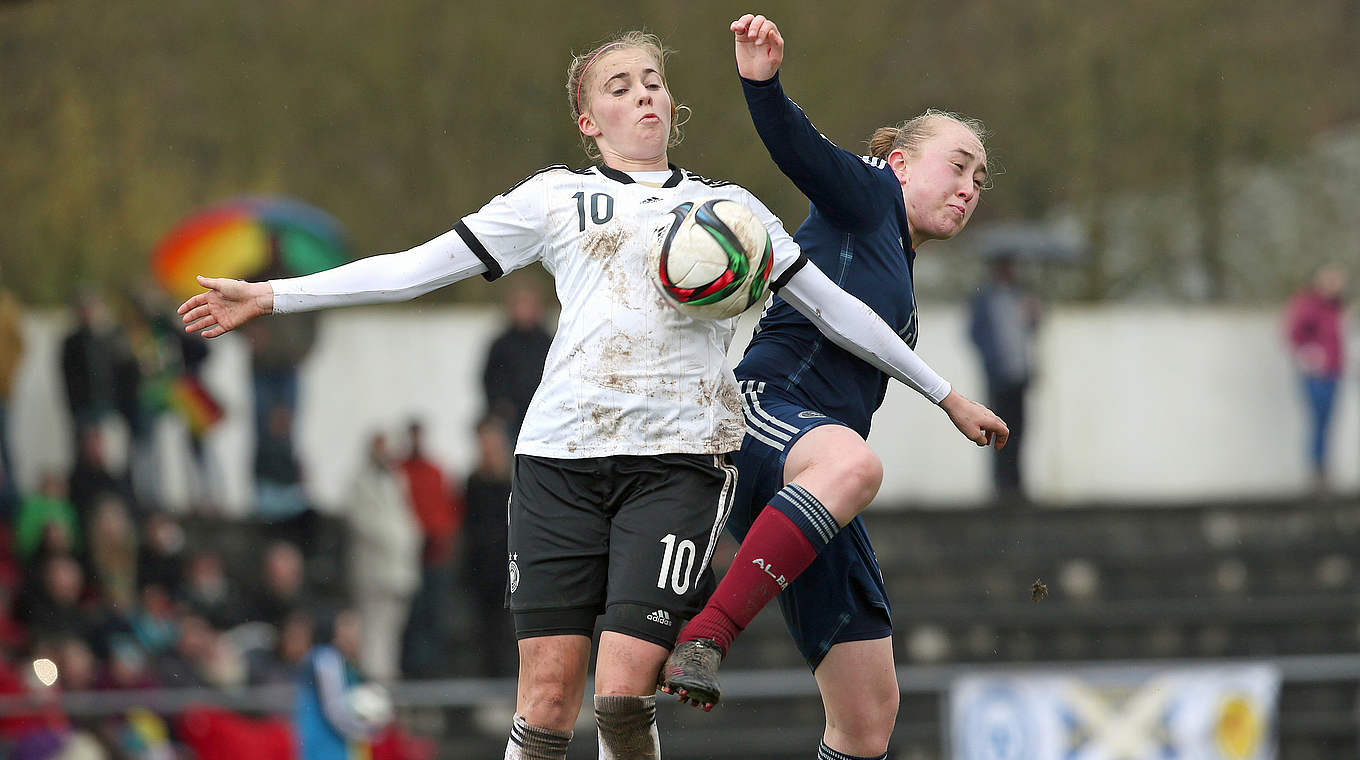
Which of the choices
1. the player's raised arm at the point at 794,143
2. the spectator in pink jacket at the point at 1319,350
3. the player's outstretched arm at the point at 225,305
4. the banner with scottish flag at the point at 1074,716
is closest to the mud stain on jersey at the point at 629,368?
the player's raised arm at the point at 794,143

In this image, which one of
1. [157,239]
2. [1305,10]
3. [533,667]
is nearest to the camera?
[533,667]

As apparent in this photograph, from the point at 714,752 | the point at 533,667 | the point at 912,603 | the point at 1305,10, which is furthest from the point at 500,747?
the point at 1305,10

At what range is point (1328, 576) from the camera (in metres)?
12.4

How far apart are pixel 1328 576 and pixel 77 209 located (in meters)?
9.80

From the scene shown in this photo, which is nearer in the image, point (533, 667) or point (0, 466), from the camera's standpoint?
point (533, 667)

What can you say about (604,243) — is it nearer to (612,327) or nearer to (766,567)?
(612,327)

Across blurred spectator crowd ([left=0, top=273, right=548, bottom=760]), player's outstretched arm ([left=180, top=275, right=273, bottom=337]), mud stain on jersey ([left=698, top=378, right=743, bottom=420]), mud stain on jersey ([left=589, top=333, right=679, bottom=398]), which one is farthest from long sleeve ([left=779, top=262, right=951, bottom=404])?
blurred spectator crowd ([left=0, top=273, right=548, bottom=760])

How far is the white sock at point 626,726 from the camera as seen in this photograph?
3.76 metres

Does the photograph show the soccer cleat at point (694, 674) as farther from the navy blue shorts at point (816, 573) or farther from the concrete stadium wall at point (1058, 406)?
the concrete stadium wall at point (1058, 406)

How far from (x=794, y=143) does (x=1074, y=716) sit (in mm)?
6260

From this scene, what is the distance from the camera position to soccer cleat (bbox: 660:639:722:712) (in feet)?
11.7

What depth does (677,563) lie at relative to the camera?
3.81 meters

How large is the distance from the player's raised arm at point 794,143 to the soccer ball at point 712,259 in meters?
0.20

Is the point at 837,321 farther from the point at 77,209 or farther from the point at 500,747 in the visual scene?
the point at 77,209
